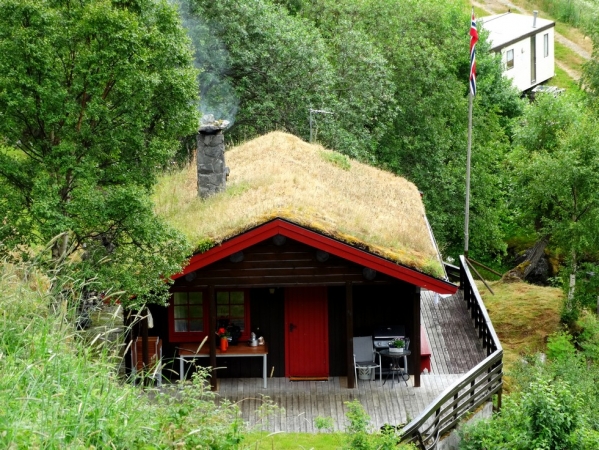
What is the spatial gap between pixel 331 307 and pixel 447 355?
2.91 meters

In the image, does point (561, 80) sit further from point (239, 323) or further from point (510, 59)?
point (239, 323)

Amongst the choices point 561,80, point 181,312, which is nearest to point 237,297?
point 181,312

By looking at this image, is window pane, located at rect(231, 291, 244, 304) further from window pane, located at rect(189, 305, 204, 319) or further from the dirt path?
the dirt path

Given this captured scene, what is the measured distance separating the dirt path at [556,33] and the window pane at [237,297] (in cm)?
4824

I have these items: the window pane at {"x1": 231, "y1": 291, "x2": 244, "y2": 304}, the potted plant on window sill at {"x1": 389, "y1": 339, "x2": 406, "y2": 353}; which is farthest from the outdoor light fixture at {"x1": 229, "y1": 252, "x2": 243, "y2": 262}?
the potted plant on window sill at {"x1": 389, "y1": 339, "x2": 406, "y2": 353}

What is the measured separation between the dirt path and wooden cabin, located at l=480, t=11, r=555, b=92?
3419 mm

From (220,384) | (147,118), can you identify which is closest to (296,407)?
(220,384)

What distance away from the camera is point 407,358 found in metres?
17.0

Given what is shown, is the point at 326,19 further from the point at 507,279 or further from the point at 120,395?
the point at 120,395

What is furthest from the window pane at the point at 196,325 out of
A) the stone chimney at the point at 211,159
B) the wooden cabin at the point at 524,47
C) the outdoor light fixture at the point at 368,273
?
the wooden cabin at the point at 524,47

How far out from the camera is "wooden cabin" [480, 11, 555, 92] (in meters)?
53.7

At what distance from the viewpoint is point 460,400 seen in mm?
15500

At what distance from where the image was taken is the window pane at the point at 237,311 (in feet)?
55.5

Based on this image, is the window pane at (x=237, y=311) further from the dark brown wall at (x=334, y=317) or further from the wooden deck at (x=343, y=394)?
the wooden deck at (x=343, y=394)
